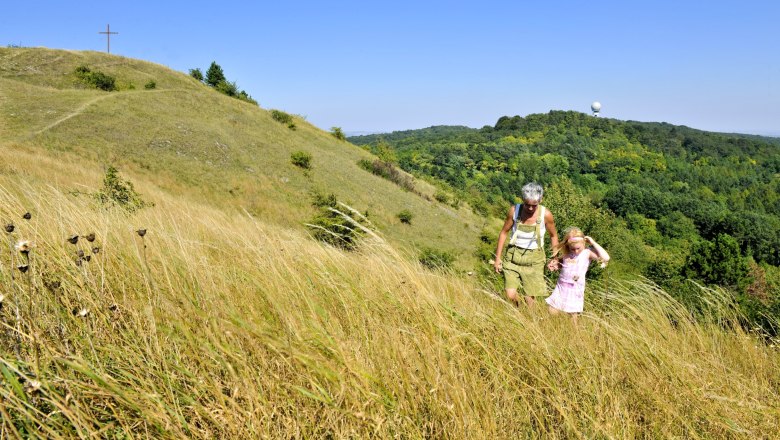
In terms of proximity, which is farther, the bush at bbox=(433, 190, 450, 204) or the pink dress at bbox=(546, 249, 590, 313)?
the bush at bbox=(433, 190, 450, 204)

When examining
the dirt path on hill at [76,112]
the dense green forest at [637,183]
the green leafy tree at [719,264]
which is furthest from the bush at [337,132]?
the green leafy tree at [719,264]

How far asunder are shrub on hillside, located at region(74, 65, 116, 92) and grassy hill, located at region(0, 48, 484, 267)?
74 centimetres

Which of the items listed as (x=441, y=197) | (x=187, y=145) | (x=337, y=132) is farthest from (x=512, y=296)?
(x=337, y=132)

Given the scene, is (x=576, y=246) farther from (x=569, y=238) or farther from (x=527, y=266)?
(x=527, y=266)

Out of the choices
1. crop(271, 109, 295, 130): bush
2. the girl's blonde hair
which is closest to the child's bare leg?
the girl's blonde hair

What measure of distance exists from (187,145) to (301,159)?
8.22m

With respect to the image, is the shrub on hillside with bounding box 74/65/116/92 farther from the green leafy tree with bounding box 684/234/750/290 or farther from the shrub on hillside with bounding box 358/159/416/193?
the green leafy tree with bounding box 684/234/750/290

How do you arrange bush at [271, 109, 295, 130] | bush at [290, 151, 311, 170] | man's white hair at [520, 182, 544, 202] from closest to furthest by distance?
man's white hair at [520, 182, 544, 202] < bush at [290, 151, 311, 170] < bush at [271, 109, 295, 130]

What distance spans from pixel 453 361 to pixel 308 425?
599 millimetres

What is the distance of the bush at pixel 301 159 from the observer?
1270 inches

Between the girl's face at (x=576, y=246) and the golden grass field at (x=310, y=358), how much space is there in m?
1.29

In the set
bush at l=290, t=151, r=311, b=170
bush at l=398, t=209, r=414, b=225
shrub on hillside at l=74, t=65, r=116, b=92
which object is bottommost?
bush at l=398, t=209, r=414, b=225

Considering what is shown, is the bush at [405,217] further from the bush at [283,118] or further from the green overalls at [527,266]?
the green overalls at [527,266]

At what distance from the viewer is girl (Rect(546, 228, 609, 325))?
133 inches
